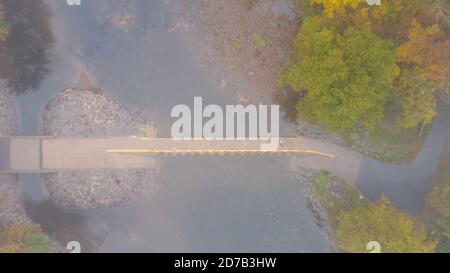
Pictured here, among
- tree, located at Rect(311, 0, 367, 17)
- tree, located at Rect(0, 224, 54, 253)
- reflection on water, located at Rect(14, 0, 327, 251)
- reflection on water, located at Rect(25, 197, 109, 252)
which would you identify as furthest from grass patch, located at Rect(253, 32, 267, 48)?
tree, located at Rect(0, 224, 54, 253)

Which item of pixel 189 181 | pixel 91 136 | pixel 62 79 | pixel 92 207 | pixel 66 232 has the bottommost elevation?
pixel 66 232

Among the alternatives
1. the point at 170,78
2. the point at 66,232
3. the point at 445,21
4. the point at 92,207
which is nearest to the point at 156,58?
the point at 170,78

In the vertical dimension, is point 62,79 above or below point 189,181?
above

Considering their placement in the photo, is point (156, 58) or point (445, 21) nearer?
point (445, 21)

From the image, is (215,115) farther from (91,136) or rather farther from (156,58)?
(91,136)

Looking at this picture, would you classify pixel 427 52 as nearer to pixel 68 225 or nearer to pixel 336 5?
pixel 336 5
